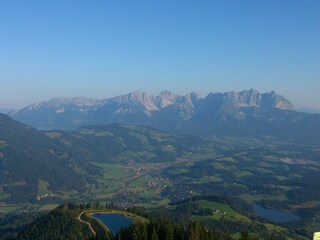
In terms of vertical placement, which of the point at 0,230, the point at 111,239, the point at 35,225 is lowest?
the point at 0,230

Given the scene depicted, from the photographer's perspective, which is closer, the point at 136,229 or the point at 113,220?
the point at 136,229

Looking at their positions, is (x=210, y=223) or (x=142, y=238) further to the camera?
(x=210, y=223)

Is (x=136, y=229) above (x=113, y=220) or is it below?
above

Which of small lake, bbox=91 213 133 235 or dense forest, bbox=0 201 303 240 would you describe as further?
small lake, bbox=91 213 133 235

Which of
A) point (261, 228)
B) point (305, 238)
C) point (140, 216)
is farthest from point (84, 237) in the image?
point (305, 238)

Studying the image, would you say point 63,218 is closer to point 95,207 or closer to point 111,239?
point 95,207

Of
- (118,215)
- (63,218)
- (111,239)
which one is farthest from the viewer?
(118,215)

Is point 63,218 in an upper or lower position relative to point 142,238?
lower

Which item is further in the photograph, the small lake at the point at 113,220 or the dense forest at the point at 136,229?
the small lake at the point at 113,220
